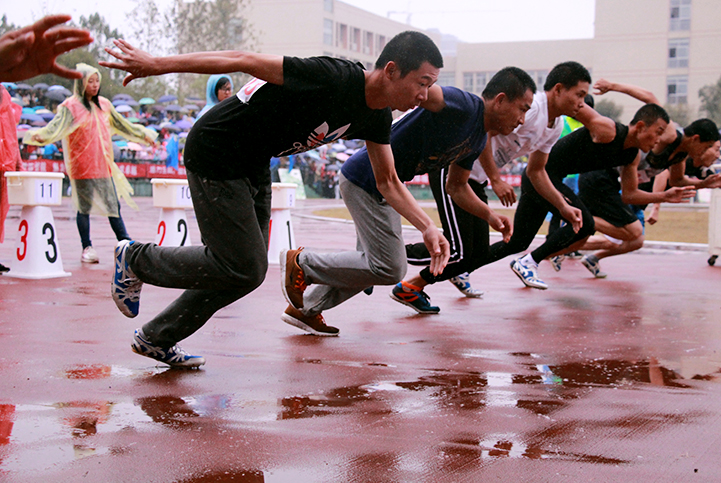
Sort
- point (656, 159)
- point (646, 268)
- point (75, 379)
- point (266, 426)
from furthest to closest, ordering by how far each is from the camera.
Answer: point (646, 268) < point (656, 159) < point (75, 379) < point (266, 426)

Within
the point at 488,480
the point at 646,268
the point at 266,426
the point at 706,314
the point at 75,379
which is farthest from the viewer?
the point at 646,268

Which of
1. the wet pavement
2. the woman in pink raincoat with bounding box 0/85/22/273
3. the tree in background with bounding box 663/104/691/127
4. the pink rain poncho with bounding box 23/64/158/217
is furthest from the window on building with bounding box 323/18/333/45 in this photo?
the wet pavement

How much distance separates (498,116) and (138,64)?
2.60 meters

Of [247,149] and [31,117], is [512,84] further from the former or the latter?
[31,117]

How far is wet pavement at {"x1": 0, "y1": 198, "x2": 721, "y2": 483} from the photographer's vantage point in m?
2.80

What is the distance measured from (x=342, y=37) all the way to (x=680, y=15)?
29.5m

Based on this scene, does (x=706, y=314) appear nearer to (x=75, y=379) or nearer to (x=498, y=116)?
(x=498, y=116)

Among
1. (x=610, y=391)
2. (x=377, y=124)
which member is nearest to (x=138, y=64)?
(x=377, y=124)

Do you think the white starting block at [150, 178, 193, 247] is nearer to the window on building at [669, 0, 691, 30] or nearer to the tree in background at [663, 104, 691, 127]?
the tree in background at [663, 104, 691, 127]

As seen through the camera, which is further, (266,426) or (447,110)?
(447,110)

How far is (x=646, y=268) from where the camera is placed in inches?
411

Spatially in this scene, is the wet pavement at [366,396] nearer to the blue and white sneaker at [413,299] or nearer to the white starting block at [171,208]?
the blue and white sneaker at [413,299]

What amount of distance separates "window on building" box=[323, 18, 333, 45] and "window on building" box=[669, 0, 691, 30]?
2914 centimetres

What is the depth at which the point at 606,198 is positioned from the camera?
8.84 metres
